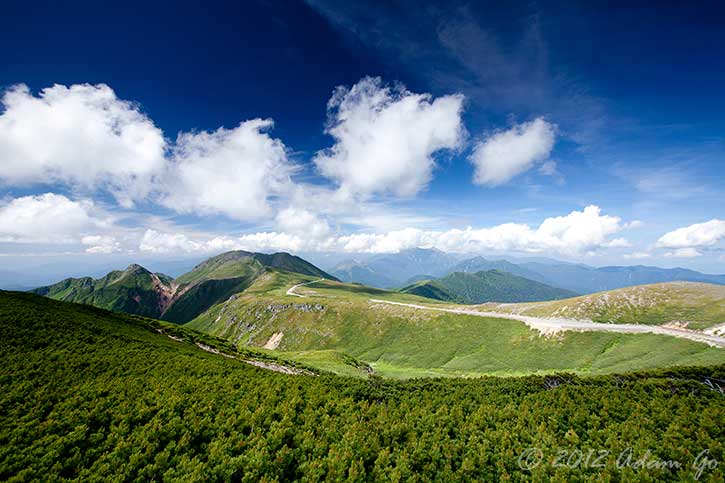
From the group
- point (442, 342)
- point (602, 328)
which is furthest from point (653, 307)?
point (442, 342)

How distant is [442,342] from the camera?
89.0 meters

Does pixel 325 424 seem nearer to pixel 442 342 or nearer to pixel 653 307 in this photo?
pixel 442 342

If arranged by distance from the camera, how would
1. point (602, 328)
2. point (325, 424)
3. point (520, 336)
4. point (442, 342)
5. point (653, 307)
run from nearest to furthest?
point (325, 424)
point (602, 328)
point (520, 336)
point (653, 307)
point (442, 342)

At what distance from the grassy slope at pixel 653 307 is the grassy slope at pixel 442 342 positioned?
20.9 meters

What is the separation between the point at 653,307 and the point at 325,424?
110m

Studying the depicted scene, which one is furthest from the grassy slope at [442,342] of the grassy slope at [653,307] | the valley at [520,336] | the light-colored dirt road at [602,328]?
the grassy slope at [653,307]

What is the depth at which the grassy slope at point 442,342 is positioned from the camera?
5362cm

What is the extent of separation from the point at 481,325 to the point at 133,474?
310 feet

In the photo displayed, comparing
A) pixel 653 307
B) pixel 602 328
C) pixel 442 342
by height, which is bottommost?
pixel 442 342

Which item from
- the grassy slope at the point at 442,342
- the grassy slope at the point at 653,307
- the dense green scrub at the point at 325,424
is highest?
the dense green scrub at the point at 325,424

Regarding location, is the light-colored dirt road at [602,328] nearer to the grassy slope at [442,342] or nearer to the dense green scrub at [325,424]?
the grassy slope at [442,342]

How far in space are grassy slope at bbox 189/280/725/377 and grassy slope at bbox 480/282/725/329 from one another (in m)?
20.9

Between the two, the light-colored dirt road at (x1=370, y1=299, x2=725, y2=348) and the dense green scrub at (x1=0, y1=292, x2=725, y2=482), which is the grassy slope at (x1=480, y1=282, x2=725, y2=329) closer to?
the light-colored dirt road at (x1=370, y1=299, x2=725, y2=348)

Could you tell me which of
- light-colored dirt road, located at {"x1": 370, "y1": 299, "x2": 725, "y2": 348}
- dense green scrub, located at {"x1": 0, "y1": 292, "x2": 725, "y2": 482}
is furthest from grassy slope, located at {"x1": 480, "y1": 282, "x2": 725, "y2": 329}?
dense green scrub, located at {"x1": 0, "y1": 292, "x2": 725, "y2": 482}
